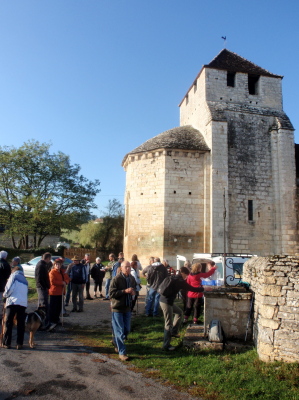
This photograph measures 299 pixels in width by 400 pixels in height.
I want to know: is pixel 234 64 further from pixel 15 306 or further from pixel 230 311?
pixel 15 306

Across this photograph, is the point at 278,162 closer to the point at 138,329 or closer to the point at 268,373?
the point at 138,329

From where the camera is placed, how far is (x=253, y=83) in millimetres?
19625

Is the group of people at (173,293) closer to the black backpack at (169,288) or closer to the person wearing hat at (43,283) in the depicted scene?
the black backpack at (169,288)

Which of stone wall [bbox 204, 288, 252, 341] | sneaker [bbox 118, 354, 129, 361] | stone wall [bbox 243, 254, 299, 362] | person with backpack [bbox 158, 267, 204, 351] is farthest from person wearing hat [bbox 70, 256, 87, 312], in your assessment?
stone wall [bbox 243, 254, 299, 362]

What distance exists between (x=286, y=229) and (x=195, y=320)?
1140 cm

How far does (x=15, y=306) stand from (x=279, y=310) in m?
4.80

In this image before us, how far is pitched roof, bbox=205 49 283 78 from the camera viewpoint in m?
18.9

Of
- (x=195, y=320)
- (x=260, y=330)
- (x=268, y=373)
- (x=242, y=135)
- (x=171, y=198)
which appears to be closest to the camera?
(x=268, y=373)

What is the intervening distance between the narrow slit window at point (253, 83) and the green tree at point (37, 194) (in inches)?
696

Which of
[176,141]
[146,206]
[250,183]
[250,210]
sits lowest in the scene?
[250,210]

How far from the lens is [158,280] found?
7.58 meters

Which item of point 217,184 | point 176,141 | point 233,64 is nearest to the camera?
point 217,184

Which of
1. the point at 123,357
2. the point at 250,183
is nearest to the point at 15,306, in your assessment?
the point at 123,357

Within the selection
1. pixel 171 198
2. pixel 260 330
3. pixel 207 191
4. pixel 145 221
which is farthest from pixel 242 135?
pixel 260 330
